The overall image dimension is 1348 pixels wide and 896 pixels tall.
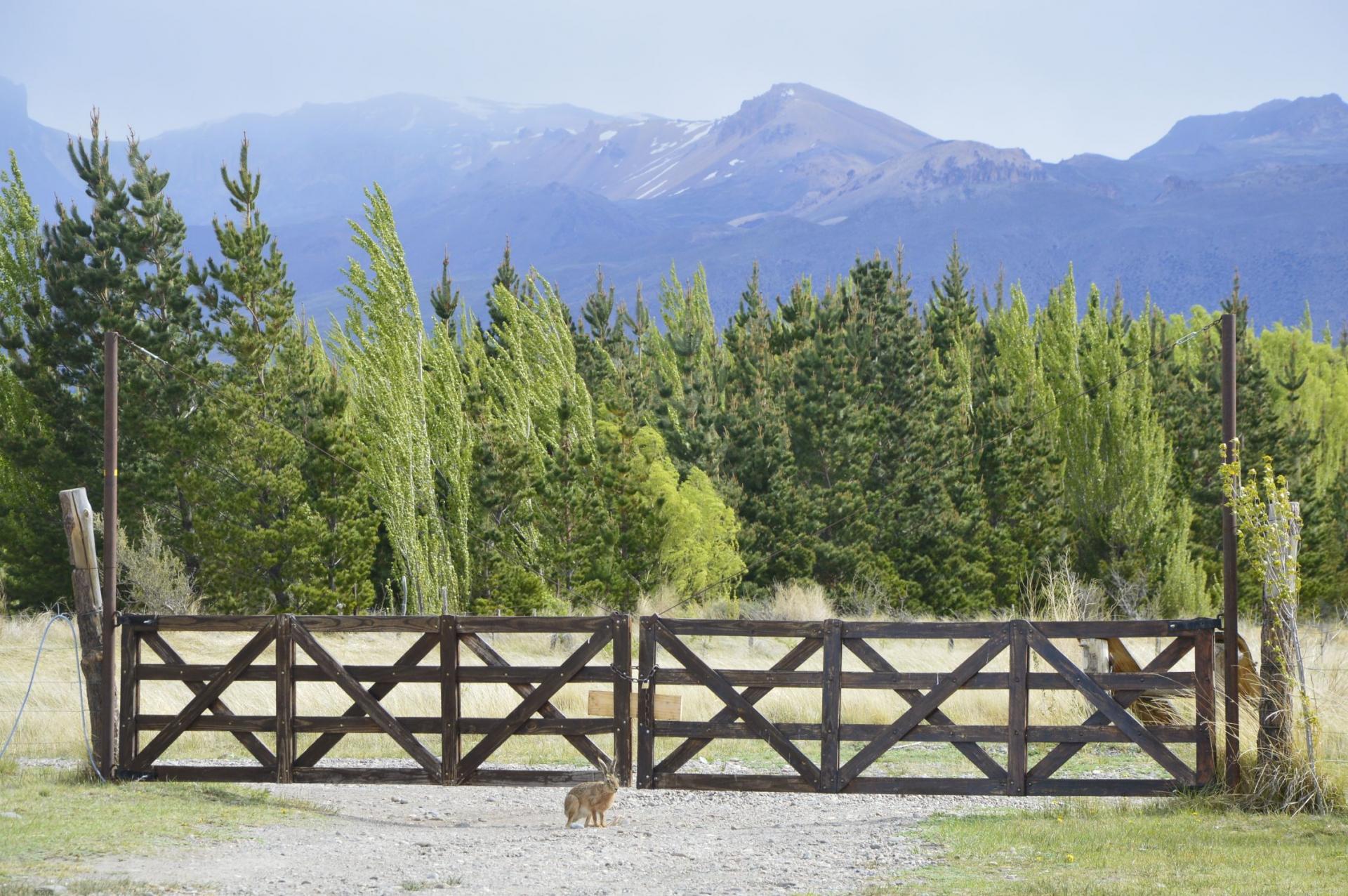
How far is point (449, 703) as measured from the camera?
39.1ft

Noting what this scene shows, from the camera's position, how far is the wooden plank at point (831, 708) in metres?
11.4

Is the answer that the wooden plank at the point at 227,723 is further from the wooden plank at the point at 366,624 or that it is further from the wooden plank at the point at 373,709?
the wooden plank at the point at 366,624

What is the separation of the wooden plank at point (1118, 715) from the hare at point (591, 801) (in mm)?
3673

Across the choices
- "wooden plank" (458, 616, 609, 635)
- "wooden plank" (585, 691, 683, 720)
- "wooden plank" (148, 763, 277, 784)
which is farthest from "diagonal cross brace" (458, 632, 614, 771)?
"wooden plank" (148, 763, 277, 784)

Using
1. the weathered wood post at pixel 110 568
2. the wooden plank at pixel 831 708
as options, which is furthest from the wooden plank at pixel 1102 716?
the weathered wood post at pixel 110 568

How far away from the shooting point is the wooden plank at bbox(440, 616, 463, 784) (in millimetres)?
11820

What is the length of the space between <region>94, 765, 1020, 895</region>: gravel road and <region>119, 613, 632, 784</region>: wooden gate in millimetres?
401

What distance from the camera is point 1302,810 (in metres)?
10.6

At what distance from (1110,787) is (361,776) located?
6.36 meters

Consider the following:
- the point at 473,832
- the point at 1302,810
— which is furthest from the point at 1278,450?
the point at 473,832

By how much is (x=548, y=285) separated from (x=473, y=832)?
26124mm

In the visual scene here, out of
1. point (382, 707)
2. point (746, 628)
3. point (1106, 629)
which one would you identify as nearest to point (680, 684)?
point (746, 628)

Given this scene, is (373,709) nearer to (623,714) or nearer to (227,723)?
(227,723)

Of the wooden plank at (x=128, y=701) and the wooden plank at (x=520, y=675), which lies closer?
the wooden plank at (x=520, y=675)
